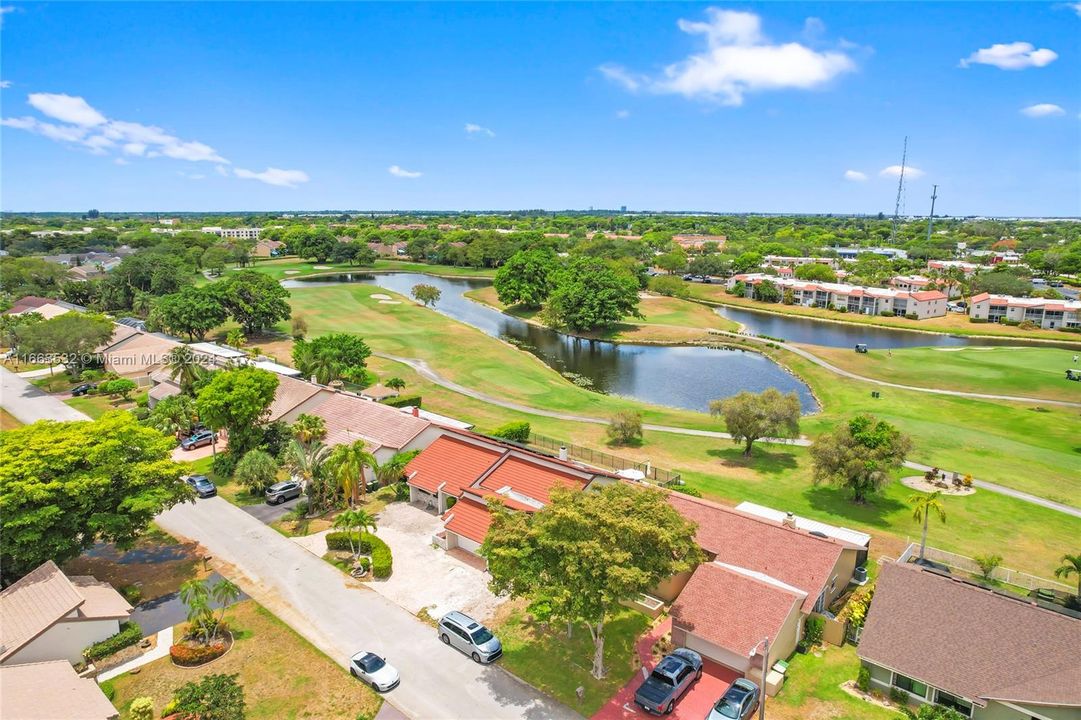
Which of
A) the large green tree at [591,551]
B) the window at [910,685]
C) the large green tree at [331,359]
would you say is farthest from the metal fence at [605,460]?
the large green tree at [331,359]

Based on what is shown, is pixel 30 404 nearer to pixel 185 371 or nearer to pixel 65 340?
pixel 65 340

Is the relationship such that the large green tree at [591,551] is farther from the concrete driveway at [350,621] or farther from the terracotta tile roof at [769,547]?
the terracotta tile roof at [769,547]

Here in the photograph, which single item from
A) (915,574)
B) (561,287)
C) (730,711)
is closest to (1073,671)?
(915,574)

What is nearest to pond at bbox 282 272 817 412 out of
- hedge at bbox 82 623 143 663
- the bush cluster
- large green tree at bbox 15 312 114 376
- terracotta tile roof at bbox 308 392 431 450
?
terracotta tile roof at bbox 308 392 431 450

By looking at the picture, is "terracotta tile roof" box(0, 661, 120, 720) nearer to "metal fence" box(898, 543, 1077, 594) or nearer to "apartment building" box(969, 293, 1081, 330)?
"metal fence" box(898, 543, 1077, 594)

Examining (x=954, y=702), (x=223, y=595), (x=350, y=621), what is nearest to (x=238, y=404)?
(x=223, y=595)

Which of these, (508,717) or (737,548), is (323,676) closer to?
(508,717)
